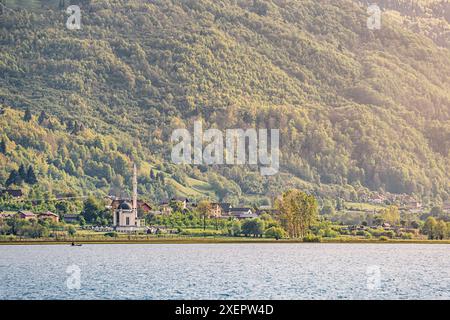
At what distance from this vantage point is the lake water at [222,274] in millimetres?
108062

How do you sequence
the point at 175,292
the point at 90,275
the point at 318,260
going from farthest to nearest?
the point at 318,260
the point at 90,275
the point at 175,292

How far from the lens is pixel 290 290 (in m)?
111

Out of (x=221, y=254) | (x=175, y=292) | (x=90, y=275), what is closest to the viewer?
(x=175, y=292)

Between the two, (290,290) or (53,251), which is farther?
(53,251)

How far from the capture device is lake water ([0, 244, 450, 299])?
108062mm

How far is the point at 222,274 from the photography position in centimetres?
13012

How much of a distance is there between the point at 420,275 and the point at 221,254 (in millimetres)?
46275
